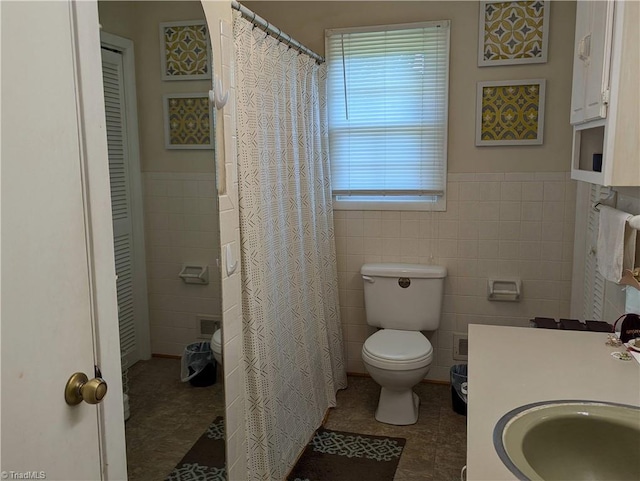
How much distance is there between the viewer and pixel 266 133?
222 cm

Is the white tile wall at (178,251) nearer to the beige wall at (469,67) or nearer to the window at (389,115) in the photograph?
the window at (389,115)

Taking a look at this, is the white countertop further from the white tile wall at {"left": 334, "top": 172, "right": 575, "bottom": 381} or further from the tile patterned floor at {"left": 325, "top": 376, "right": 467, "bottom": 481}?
the white tile wall at {"left": 334, "top": 172, "right": 575, "bottom": 381}

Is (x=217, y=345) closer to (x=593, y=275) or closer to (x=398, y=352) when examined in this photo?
(x=398, y=352)

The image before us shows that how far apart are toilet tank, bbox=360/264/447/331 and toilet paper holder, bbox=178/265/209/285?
5.04 ft

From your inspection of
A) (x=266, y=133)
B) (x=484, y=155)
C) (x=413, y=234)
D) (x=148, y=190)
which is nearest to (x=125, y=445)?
(x=148, y=190)

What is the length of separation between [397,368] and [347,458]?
0.52 meters

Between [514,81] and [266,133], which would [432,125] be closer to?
[514,81]

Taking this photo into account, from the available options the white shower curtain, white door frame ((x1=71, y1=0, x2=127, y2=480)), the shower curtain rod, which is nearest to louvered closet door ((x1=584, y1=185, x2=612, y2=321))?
the white shower curtain

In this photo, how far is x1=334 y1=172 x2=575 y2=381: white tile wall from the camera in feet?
10.0

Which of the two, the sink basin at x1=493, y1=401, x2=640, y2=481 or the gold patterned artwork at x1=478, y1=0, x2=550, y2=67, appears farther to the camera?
the gold patterned artwork at x1=478, y1=0, x2=550, y2=67

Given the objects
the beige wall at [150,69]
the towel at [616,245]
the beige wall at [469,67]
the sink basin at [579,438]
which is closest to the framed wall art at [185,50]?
the beige wall at [150,69]

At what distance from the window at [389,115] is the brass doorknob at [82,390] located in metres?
2.39

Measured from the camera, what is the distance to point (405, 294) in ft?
10.3

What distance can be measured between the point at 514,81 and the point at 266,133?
160 cm
